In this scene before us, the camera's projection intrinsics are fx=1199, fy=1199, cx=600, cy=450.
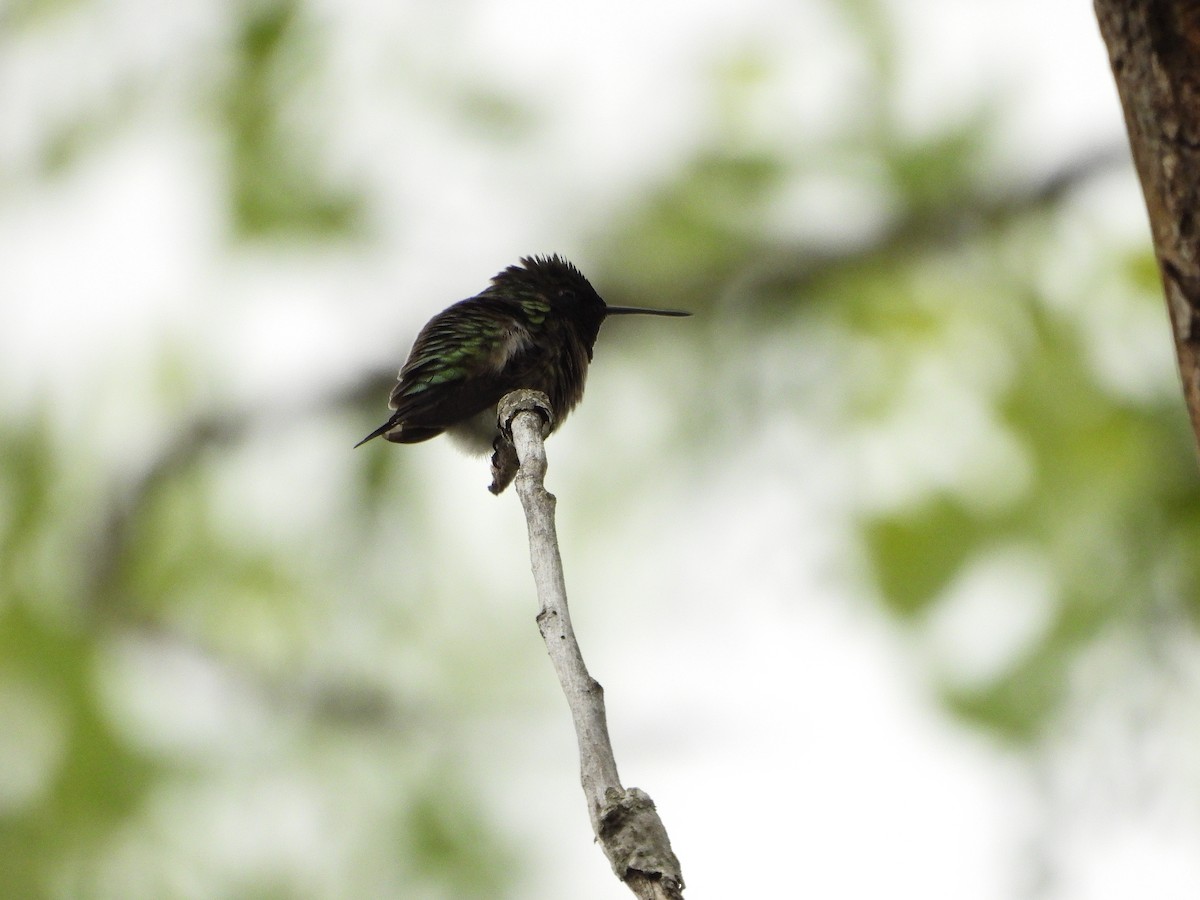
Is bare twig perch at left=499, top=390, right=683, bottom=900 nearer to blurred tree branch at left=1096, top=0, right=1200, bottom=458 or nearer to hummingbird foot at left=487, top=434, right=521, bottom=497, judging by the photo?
blurred tree branch at left=1096, top=0, right=1200, bottom=458

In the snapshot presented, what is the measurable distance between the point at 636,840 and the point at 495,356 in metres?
2.74

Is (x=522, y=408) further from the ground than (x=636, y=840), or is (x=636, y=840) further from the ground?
(x=522, y=408)

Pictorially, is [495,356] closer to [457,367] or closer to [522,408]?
[457,367]

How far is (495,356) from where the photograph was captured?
393 cm

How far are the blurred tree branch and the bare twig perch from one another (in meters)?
0.71

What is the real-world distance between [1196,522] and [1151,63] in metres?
3.81

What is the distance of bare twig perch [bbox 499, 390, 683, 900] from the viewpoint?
51.0 inches

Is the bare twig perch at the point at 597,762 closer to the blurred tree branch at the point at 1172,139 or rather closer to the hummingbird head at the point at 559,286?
the blurred tree branch at the point at 1172,139

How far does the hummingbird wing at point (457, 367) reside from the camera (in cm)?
370

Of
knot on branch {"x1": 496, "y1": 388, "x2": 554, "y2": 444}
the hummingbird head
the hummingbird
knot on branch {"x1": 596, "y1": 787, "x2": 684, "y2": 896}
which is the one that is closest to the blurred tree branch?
knot on branch {"x1": 596, "y1": 787, "x2": 684, "y2": 896}

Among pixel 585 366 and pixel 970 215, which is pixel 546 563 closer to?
pixel 585 366

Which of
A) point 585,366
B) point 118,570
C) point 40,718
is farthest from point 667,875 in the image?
point 118,570

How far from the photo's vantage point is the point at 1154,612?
4.64 metres

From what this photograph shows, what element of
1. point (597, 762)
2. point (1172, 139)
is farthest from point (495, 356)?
point (1172, 139)
